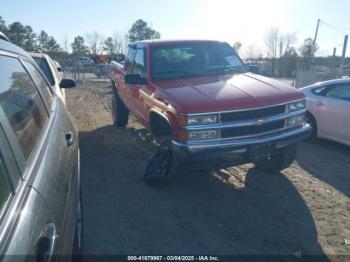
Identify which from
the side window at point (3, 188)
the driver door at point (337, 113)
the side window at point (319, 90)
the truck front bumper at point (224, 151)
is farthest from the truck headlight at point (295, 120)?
the side window at point (3, 188)

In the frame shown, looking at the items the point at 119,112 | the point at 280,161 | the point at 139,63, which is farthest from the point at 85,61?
the point at 280,161

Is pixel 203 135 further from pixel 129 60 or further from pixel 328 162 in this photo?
pixel 129 60

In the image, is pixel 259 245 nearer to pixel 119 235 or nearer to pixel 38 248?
pixel 119 235

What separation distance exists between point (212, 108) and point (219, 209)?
1237 millimetres

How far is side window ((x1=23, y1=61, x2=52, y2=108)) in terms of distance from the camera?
3040 mm

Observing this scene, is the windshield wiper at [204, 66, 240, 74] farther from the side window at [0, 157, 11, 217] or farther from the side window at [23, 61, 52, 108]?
the side window at [0, 157, 11, 217]

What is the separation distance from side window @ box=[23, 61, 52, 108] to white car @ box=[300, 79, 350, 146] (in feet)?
17.3

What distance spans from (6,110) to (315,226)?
338 centimetres

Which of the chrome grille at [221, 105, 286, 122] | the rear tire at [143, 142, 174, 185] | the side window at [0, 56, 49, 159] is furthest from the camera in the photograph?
the rear tire at [143, 142, 174, 185]

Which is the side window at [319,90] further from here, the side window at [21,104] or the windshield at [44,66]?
the side window at [21,104]

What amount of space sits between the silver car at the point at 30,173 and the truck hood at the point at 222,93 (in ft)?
5.81

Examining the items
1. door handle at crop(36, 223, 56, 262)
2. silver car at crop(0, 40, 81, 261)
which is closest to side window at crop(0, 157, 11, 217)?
silver car at crop(0, 40, 81, 261)

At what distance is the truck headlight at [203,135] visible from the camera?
412 centimetres

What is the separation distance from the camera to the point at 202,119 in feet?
13.5
